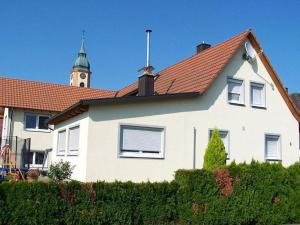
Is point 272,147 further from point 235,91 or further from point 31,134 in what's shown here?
point 31,134

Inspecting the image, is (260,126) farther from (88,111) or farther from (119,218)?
(119,218)

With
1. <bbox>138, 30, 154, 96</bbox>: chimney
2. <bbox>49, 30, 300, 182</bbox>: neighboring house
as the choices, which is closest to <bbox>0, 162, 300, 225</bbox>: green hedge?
<bbox>49, 30, 300, 182</bbox>: neighboring house

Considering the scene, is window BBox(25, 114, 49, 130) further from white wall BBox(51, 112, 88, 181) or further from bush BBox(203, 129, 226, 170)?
bush BBox(203, 129, 226, 170)

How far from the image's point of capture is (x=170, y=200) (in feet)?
41.3

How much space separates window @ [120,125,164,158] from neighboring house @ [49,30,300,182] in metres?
0.04

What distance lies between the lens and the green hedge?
10.8 metres

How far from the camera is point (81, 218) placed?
11234 mm

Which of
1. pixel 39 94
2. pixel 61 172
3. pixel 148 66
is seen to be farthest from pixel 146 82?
pixel 39 94

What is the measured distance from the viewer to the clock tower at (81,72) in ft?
321

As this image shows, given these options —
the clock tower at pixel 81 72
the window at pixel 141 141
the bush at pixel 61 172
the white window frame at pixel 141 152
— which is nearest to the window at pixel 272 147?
the white window frame at pixel 141 152

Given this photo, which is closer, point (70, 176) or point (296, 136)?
point (70, 176)

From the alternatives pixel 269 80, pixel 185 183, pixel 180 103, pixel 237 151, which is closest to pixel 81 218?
pixel 185 183

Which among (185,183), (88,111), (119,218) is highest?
(88,111)

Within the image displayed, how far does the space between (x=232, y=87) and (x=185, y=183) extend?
8.32 m
